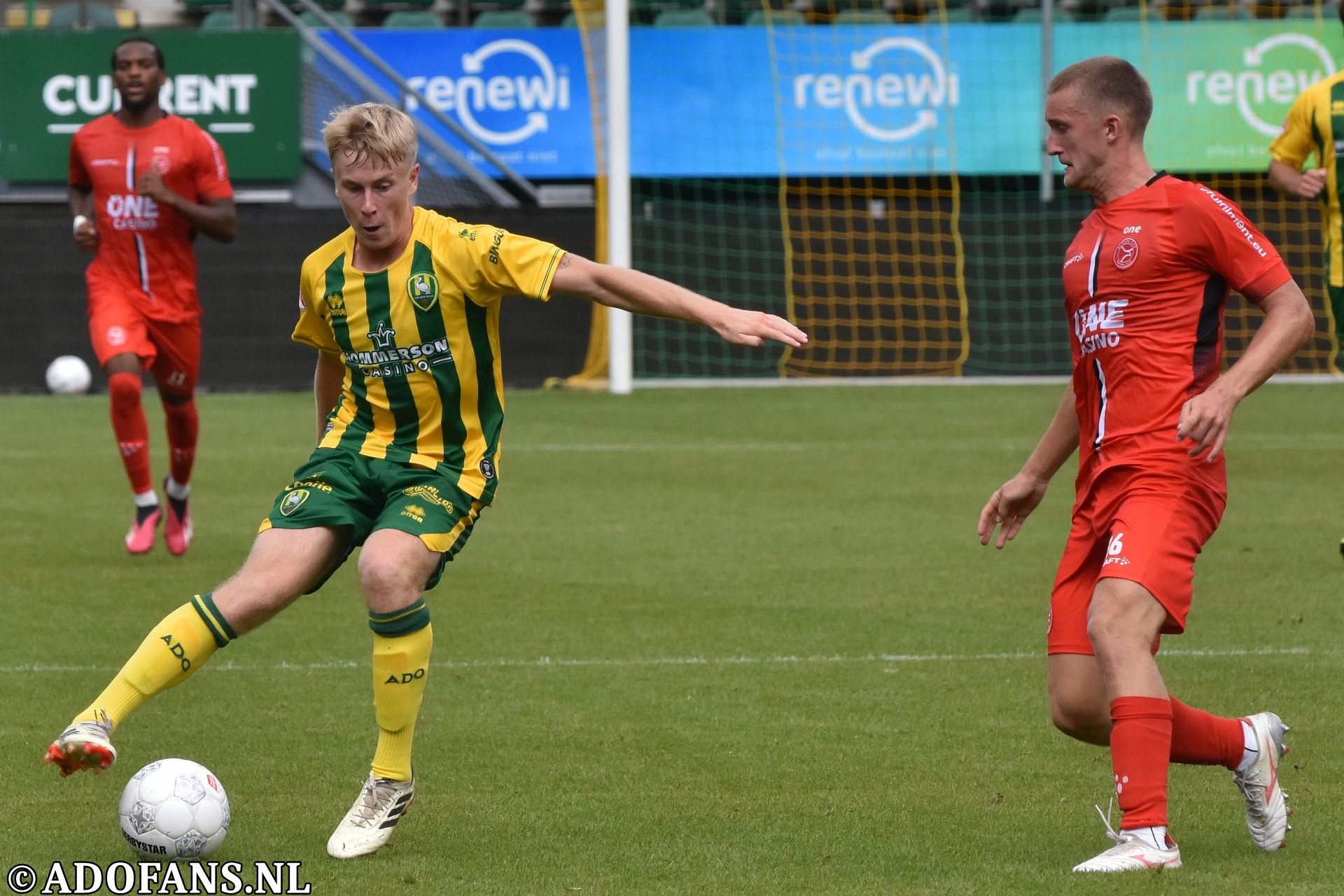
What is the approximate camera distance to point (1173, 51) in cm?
1811

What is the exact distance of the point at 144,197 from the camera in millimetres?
8359

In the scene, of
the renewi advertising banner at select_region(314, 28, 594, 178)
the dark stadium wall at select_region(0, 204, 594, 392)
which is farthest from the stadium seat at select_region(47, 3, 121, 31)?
the renewi advertising banner at select_region(314, 28, 594, 178)

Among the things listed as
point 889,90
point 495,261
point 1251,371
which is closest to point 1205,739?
point 1251,371

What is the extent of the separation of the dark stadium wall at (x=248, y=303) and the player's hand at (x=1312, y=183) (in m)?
10.2

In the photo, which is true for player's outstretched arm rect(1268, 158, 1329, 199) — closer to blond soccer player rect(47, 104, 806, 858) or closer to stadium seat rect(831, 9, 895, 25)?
blond soccer player rect(47, 104, 806, 858)

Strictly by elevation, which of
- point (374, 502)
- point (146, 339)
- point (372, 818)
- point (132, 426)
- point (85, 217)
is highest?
point (85, 217)

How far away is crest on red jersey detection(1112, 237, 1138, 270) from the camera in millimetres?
3900

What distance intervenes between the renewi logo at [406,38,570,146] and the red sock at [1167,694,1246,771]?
15.2m

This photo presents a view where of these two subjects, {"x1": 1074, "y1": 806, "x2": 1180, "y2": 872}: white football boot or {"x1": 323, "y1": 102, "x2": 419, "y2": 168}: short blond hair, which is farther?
{"x1": 323, "y1": 102, "x2": 419, "y2": 168}: short blond hair

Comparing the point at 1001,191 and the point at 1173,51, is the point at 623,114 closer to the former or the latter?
the point at 1001,191

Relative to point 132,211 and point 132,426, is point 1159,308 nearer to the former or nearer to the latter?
A: point 132,426

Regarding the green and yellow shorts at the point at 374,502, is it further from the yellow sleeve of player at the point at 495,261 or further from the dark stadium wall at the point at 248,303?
the dark stadium wall at the point at 248,303

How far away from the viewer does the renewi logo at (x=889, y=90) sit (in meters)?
18.1

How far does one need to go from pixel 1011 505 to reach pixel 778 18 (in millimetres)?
15214
